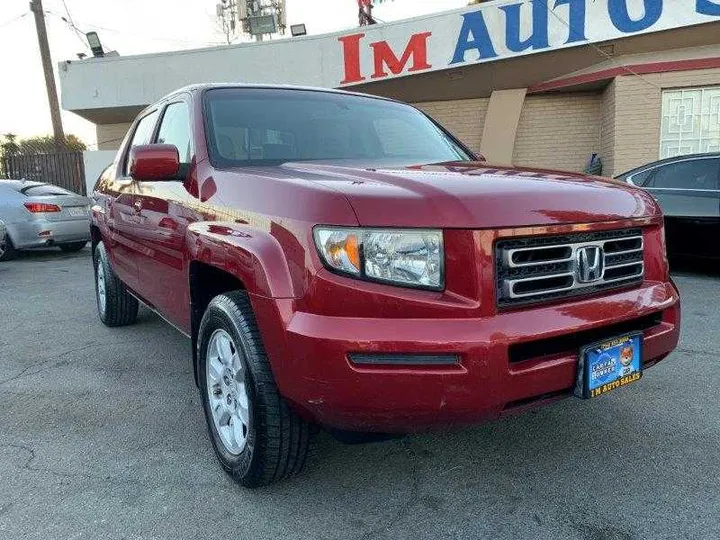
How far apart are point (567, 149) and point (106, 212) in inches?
386

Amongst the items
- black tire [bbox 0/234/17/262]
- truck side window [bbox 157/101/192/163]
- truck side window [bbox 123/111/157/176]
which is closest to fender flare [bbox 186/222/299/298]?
truck side window [bbox 157/101/192/163]

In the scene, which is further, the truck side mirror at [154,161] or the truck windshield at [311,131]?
the truck windshield at [311,131]

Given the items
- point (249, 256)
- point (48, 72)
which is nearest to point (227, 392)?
point (249, 256)

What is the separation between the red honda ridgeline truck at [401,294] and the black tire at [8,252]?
831 centimetres

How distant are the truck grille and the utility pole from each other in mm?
18124

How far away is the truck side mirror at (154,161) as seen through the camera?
2.77 metres

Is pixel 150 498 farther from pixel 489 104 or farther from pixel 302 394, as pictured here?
pixel 489 104

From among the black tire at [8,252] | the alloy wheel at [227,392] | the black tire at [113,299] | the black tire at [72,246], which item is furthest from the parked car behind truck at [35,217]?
the alloy wheel at [227,392]

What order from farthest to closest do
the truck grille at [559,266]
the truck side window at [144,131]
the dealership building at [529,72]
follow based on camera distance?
1. the dealership building at [529,72]
2. the truck side window at [144,131]
3. the truck grille at [559,266]

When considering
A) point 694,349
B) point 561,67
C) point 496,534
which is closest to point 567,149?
point 561,67

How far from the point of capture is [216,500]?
2.41m

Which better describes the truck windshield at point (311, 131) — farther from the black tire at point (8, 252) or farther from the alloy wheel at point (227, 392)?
the black tire at point (8, 252)

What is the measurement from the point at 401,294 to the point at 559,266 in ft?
2.04

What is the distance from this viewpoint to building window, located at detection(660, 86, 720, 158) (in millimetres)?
10109
